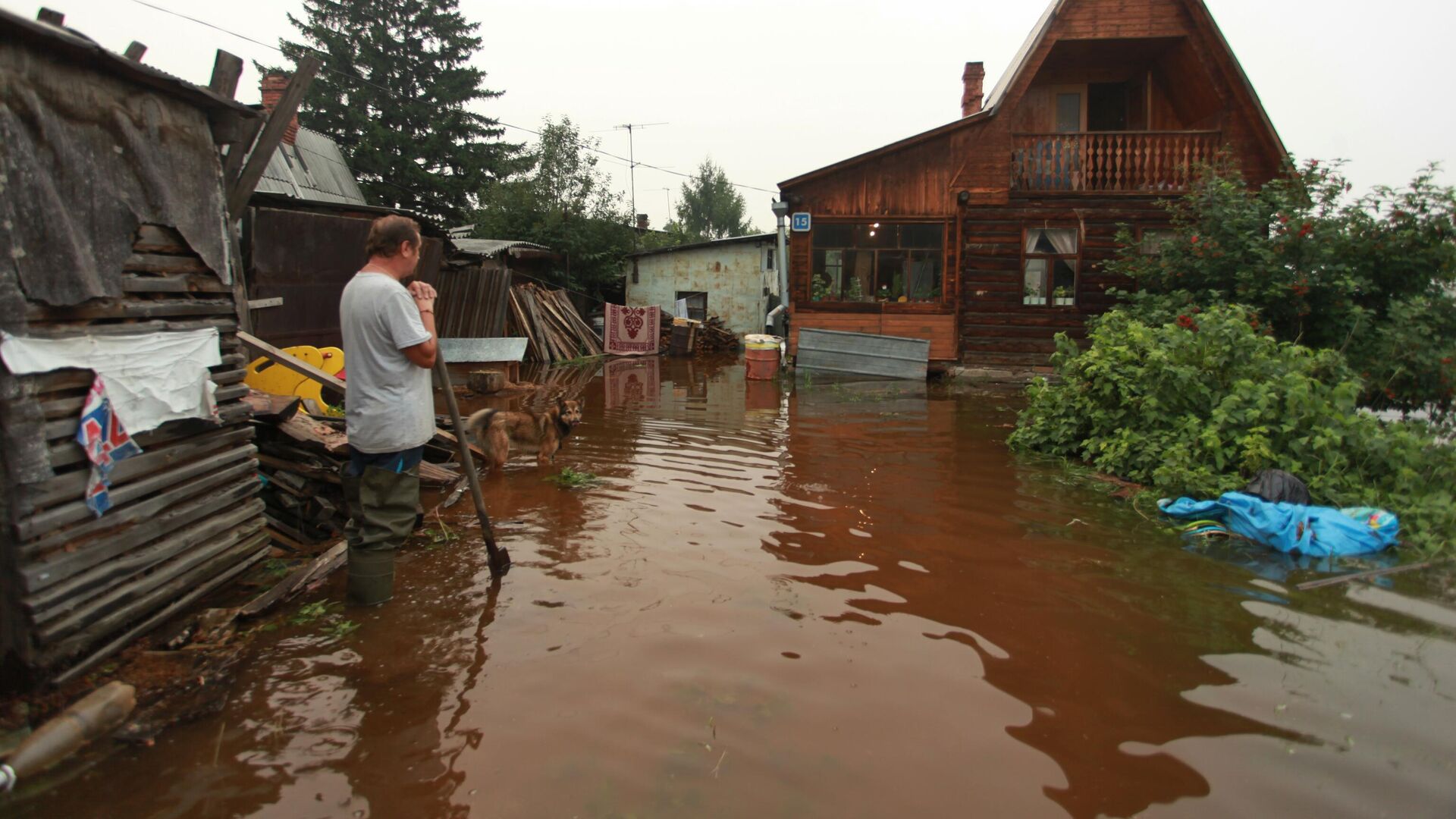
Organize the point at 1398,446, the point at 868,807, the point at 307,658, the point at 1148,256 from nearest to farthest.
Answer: the point at 868,807, the point at 307,658, the point at 1398,446, the point at 1148,256

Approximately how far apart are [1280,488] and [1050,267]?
11.0 meters

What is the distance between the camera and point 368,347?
3.74 metres

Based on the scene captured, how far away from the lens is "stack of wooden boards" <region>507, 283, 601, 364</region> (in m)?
18.7

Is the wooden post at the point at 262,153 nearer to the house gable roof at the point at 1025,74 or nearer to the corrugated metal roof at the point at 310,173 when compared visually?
the corrugated metal roof at the point at 310,173

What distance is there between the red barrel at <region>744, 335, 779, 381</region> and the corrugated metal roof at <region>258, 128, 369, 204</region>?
7720 mm

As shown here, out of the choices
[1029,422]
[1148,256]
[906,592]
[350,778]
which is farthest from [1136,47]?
[350,778]

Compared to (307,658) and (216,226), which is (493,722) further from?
(216,226)

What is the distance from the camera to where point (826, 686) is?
3.27 meters

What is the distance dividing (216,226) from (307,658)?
94.3 inches

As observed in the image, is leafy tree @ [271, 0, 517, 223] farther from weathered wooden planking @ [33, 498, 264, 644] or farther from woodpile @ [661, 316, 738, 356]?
weathered wooden planking @ [33, 498, 264, 644]

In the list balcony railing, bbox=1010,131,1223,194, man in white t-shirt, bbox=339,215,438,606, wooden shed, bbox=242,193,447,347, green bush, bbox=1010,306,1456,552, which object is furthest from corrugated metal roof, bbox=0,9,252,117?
balcony railing, bbox=1010,131,1223,194

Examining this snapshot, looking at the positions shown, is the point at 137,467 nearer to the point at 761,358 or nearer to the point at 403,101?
the point at 761,358

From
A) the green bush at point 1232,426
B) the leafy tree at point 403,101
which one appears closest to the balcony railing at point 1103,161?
the green bush at point 1232,426

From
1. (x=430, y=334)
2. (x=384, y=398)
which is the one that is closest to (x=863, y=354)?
(x=430, y=334)
